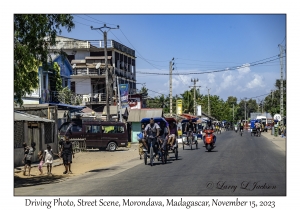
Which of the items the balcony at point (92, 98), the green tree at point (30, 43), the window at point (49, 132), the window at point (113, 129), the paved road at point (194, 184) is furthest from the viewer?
the balcony at point (92, 98)

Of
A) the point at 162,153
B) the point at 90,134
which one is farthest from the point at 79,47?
the point at 162,153

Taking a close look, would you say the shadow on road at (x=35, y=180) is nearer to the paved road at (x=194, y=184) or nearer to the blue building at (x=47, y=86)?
the paved road at (x=194, y=184)

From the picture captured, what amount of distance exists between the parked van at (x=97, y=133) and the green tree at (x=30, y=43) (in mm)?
19183

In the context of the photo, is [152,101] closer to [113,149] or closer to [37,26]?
[113,149]

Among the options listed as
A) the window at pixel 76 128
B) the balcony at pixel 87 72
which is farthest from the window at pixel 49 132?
the balcony at pixel 87 72

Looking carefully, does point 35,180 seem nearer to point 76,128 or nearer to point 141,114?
point 76,128

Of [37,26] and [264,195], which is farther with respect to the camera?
[37,26]

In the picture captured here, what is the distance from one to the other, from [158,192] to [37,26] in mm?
7657

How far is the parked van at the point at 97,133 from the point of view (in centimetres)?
3694

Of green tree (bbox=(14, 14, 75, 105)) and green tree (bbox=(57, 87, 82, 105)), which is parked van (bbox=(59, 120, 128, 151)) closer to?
green tree (bbox=(57, 87, 82, 105))

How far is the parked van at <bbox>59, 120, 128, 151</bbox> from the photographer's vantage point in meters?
36.9

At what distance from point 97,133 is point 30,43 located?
68.6 feet

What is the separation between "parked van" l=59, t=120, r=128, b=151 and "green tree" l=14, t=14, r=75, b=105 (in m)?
19.2

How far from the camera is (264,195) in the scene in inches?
452
